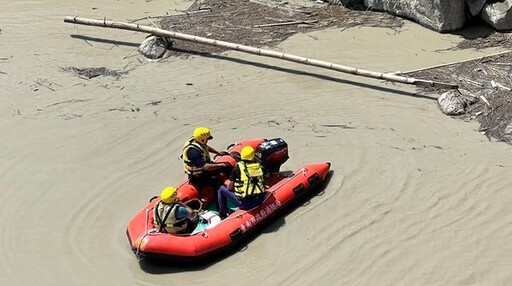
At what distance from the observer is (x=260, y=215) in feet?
29.4

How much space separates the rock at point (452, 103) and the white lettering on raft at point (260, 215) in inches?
166

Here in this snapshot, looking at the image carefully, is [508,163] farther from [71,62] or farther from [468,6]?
[71,62]

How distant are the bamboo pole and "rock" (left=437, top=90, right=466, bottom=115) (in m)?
0.29

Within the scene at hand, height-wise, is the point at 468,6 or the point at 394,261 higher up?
the point at 468,6

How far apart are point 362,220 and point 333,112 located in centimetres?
356

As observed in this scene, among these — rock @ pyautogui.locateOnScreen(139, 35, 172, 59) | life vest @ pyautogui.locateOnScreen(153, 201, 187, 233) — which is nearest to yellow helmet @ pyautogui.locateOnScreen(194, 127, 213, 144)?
life vest @ pyautogui.locateOnScreen(153, 201, 187, 233)

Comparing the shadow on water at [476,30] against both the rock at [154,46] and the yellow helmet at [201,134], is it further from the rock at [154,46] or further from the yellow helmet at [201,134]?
the yellow helmet at [201,134]

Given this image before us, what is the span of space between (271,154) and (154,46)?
250 inches

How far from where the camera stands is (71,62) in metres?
15.1

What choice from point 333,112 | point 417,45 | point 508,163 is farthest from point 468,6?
point 508,163

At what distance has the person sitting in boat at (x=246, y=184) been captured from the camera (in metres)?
8.85

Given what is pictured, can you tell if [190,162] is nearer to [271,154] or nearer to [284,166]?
[271,154]

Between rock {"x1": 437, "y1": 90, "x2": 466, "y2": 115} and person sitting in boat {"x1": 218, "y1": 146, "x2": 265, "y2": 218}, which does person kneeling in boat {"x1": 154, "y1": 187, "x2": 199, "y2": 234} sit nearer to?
person sitting in boat {"x1": 218, "y1": 146, "x2": 265, "y2": 218}

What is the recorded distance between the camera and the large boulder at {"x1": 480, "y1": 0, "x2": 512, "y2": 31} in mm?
13960
